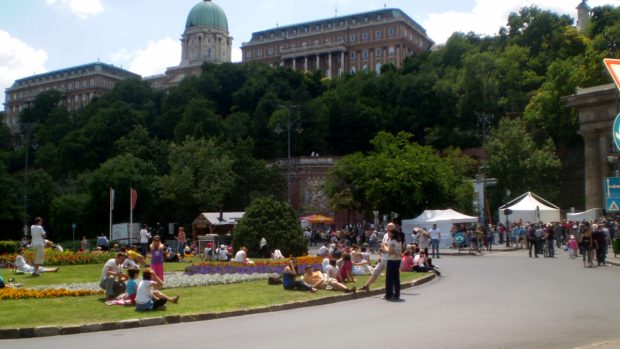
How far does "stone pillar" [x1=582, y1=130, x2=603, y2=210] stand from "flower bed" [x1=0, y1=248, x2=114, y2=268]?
36.3 m

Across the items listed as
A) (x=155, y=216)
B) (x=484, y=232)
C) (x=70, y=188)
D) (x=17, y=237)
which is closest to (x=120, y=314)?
(x=484, y=232)

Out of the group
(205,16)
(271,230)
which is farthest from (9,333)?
(205,16)

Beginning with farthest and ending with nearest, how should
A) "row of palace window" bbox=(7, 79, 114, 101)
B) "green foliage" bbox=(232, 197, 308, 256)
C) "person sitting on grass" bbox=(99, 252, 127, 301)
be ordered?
1. "row of palace window" bbox=(7, 79, 114, 101)
2. "green foliage" bbox=(232, 197, 308, 256)
3. "person sitting on grass" bbox=(99, 252, 127, 301)

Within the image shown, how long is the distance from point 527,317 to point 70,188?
80938mm

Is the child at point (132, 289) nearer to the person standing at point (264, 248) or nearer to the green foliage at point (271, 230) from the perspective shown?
the person standing at point (264, 248)

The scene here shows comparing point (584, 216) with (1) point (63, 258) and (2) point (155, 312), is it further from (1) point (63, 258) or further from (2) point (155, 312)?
(2) point (155, 312)

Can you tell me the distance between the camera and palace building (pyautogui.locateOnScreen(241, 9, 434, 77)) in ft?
467

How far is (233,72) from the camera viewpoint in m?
111

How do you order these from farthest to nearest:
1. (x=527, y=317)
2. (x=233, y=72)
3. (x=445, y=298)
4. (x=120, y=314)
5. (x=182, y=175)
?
(x=233, y=72), (x=182, y=175), (x=445, y=298), (x=120, y=314), (x=527, y=317)

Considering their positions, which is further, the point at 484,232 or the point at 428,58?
the point at 428,58

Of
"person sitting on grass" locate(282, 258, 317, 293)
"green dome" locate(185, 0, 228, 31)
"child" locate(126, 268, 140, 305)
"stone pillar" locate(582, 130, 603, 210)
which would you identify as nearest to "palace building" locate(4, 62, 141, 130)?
"green dome" locate(185, 0, 228, 31)

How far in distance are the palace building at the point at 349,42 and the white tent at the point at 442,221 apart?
97335 mm

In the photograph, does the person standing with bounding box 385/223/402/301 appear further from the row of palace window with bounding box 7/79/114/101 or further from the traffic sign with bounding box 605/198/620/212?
the row of palace window with bounding box 7/79/114/101

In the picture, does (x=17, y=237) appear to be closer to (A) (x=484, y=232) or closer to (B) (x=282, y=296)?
(A) (x=484, y=232)
